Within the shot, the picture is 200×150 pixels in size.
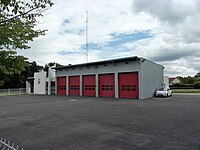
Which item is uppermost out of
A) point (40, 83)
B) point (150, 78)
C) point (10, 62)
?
point (150, 78)

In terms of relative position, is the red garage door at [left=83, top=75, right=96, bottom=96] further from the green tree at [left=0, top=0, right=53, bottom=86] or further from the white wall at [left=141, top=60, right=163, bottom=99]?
the green tree at [left=0, top=0, right=53, bottom=86]

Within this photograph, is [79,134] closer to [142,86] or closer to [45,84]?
[142,86]

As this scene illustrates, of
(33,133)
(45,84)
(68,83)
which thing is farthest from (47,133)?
(45,84)

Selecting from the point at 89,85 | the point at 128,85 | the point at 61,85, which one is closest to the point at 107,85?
the point at 128,85

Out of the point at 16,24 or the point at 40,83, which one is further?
the point at 40,83

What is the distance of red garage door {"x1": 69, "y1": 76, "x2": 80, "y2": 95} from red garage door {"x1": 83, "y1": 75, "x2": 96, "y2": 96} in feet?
4.84

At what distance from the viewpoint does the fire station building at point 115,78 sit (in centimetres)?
2391

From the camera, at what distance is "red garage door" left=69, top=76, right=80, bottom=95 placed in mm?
31250

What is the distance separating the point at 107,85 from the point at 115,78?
1892 mm

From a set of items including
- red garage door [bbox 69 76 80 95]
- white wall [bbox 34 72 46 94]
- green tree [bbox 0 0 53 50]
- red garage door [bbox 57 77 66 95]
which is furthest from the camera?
white wall [bbox 34 72 46 94]

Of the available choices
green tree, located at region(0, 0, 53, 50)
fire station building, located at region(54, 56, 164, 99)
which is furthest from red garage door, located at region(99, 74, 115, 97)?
green tree, located at region(0, 0, 53, 50)

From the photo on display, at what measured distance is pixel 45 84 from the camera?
38.8 metres

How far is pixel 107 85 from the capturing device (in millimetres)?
26922

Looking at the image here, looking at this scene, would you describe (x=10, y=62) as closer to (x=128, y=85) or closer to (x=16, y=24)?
(x=16, y=24)
